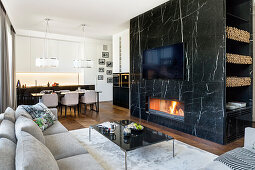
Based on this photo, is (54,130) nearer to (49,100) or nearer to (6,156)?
(6,156)

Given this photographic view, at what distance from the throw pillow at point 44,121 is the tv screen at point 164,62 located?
8.75 feet

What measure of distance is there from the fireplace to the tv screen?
0.61 m

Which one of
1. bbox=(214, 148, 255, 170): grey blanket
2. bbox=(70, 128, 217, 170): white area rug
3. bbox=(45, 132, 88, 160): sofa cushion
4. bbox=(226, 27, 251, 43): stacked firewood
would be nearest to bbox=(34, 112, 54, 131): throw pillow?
bbox=(45, 132, 88, 160): sofa cushion

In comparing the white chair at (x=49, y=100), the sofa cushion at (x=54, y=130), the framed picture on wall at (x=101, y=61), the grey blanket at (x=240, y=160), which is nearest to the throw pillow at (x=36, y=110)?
the sofa cushion at (x=54, y=130)

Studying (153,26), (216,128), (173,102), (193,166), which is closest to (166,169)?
(193,166)

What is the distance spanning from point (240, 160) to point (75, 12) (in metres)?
4.86

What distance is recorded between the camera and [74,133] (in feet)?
12.8

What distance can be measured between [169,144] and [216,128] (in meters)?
0.93

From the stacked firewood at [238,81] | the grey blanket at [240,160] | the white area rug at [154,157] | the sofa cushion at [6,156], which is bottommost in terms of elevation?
the white area rug at [154,157]

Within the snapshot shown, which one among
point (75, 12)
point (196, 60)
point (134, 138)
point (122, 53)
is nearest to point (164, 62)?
point (196, 60)

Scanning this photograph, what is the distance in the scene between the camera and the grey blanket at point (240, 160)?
165 centimetres

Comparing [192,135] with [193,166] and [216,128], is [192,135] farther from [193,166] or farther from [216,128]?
[193,166]

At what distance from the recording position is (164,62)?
4.29 metres

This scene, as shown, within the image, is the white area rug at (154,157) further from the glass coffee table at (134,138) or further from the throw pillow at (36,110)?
the throw pillow at (36,110)
